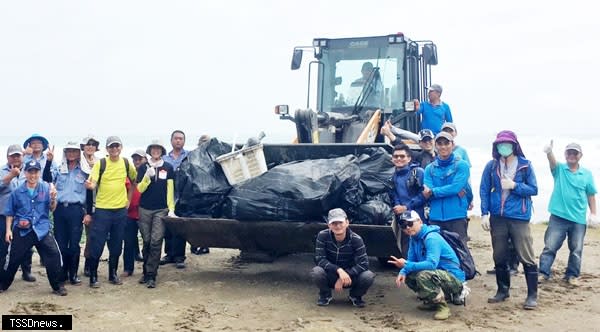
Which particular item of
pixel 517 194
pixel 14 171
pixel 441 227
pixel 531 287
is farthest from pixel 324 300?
pixel 14 171

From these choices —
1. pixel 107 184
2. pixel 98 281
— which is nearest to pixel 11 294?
pixel 98 281

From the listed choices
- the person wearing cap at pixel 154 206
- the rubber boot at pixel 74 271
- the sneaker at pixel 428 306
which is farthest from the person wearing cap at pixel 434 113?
the rubber boot at pixel 74 271

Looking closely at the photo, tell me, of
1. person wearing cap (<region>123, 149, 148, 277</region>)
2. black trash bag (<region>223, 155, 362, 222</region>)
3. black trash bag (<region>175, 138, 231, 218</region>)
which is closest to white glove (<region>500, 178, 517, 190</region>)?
black trash bag (<region>223, 155, 362, 222</region>)

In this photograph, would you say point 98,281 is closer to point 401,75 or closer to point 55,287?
point 55,287

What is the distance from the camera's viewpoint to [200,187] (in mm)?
6715

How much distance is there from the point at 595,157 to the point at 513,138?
30.1 meters

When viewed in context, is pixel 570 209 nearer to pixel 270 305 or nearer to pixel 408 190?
pixel 408 190

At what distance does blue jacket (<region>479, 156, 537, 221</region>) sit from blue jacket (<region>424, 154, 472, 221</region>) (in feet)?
0.83

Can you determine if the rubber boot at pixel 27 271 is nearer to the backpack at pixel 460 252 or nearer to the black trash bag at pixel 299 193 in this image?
the black trash bag at pixel 299 193

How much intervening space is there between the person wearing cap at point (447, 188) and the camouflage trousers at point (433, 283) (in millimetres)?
578

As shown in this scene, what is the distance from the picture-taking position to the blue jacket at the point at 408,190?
6.29 metres

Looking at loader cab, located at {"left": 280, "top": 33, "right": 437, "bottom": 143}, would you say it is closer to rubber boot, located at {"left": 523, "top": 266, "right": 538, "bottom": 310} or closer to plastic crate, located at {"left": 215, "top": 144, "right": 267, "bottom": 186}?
plastic crate, located at {"left": 215, "top": 144, "right": 267, "bottom": 186}

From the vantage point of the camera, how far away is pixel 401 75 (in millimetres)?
9039

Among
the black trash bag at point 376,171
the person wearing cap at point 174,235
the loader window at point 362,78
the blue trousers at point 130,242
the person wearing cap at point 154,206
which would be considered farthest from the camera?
the loader window at point 362,78
